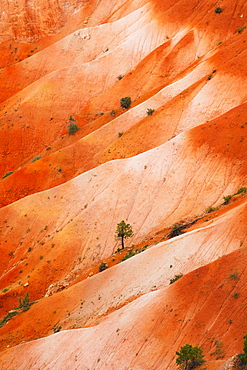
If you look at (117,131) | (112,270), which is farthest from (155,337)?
(117,131)

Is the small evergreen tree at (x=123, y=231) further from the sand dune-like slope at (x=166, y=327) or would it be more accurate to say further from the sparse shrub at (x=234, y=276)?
the sparse shrub at (x=234, y=276)

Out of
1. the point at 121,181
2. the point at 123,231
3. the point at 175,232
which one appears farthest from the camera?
the point at 121,181

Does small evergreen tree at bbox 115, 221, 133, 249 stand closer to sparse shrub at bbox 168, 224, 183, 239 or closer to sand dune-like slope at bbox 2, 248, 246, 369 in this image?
sparse shrub at bbox 168, 224, 183, 239

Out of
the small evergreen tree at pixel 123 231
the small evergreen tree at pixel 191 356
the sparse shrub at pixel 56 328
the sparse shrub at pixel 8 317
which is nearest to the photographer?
the small evergreen tree at pixel 191 356

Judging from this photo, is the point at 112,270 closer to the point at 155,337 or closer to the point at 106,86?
the point at 155,337

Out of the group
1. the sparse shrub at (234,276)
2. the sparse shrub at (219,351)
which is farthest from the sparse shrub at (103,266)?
the sparse shrub at (219,351)

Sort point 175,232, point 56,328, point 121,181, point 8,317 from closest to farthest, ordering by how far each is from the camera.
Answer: point 56,328, point 175,232, point 8,317, point 121,181

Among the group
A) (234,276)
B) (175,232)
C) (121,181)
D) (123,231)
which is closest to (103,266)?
(123,231)

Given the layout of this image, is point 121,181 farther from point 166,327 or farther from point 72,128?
point 166,327
